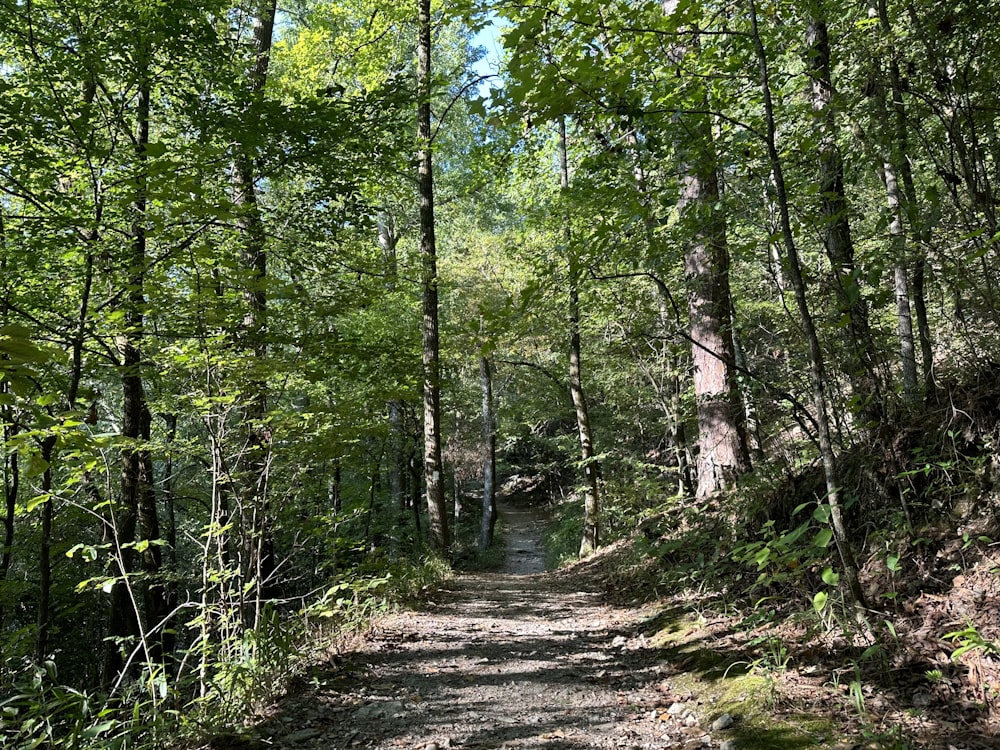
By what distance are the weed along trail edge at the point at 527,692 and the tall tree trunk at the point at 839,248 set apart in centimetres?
206

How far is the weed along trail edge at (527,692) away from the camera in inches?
119

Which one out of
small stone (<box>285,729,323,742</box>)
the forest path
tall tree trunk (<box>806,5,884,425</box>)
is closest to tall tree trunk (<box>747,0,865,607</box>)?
tall tree trunk (<box>806,5,884,425</box>)

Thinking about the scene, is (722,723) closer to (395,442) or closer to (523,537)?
(395,442)

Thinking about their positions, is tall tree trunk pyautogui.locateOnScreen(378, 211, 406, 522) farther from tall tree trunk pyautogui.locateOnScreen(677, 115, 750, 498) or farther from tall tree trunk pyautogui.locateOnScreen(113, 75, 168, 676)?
tall tree trunk pyautogui.locateOnScreen(677, 115, 750, 498)

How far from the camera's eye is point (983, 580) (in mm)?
2836

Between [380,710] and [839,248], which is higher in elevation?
[839,248]

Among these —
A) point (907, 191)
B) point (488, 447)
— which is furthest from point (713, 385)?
point (488, 447)

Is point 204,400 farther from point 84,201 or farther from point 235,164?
point 235,164

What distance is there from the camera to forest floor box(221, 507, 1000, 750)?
9.07 ft

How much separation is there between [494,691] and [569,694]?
0.51m

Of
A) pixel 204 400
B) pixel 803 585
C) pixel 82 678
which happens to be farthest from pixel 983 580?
pixel 82 678

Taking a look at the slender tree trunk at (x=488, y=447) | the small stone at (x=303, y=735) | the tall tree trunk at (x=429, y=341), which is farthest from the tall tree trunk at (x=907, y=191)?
the slender tree trunk at (x=488, y=447)

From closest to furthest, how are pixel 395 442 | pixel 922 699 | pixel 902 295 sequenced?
pixel 922 699 → pixel 902 295 → pixel 395 442

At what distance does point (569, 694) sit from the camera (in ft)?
12.3
